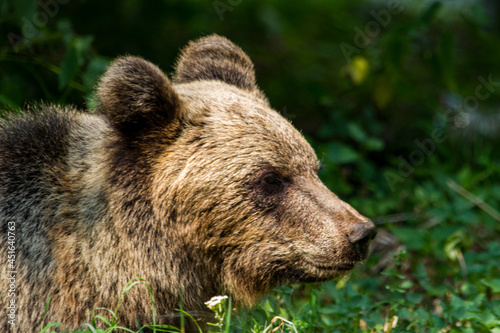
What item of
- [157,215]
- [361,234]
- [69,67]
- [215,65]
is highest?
[215,65]

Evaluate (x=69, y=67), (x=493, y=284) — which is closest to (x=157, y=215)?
(x=69, y=67)

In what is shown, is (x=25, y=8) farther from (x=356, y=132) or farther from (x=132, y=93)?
(x=356, y=132)

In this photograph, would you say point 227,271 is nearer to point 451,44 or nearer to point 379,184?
point 451,44

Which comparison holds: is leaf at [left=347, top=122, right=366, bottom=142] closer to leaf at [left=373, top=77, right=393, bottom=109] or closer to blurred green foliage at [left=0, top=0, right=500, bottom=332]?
blurred green foliage at [left=0, top=0, right=500, bottom=332]

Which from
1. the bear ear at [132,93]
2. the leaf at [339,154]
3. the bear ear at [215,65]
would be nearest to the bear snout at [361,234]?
the bear ear at [132,93]

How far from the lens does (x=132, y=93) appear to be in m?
3.95

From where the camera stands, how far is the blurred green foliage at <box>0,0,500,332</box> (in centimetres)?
520

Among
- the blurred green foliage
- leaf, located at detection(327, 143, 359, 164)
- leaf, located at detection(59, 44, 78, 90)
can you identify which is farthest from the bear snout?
leaf, located at detection(327, 143, 359, 164)

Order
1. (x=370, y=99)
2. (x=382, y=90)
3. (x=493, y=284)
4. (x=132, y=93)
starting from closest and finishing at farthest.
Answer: (x=132, y=93)
(x=493, y=284)
(x=382, y=90)
(x=370, y=99)

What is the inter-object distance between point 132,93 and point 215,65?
1.27m

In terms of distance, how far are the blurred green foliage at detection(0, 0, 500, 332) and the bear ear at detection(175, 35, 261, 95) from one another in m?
1.00

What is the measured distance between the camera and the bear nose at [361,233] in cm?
384

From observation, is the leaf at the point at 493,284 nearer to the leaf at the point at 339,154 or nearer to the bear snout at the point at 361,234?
the bear snout at the point at 361,234

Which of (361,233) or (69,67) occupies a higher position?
(361,233)
